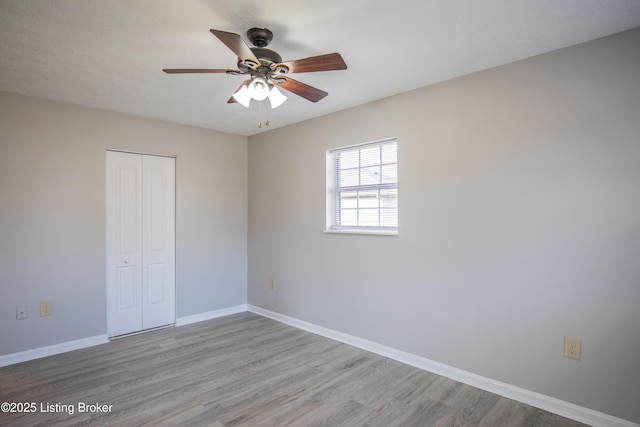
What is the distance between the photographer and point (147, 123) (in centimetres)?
395

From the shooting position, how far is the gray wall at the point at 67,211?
3.15 metres

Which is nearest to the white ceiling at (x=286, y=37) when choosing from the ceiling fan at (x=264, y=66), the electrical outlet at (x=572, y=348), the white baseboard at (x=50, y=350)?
the ceiling fan at (x=264, y=66)

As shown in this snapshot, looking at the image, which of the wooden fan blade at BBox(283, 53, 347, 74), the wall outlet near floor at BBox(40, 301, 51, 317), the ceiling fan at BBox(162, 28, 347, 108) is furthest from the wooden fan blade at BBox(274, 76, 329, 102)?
the wall outlet near floor at BBox(40, 301, 51, 317)

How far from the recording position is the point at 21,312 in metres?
3.18

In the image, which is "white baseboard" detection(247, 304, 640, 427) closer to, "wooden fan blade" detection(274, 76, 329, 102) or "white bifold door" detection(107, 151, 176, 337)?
"white bifold door" detection(107, 151, 176, 337)

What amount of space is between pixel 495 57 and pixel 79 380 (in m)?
3.98

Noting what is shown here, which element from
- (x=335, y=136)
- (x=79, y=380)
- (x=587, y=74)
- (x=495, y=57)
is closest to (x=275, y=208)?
(x=335, y=136)

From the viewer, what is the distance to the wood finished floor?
228cm

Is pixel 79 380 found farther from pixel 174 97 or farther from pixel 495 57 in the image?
pixel 495 57

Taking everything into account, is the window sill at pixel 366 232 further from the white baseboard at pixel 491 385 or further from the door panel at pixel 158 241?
the door panel at pixel 158 241

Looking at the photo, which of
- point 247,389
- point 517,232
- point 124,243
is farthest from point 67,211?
point 517,232

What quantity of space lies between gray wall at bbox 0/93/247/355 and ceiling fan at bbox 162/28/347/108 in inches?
78.6

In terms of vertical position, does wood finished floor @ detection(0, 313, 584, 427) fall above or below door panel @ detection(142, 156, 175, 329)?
below

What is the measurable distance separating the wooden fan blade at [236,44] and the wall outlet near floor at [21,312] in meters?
3.09
